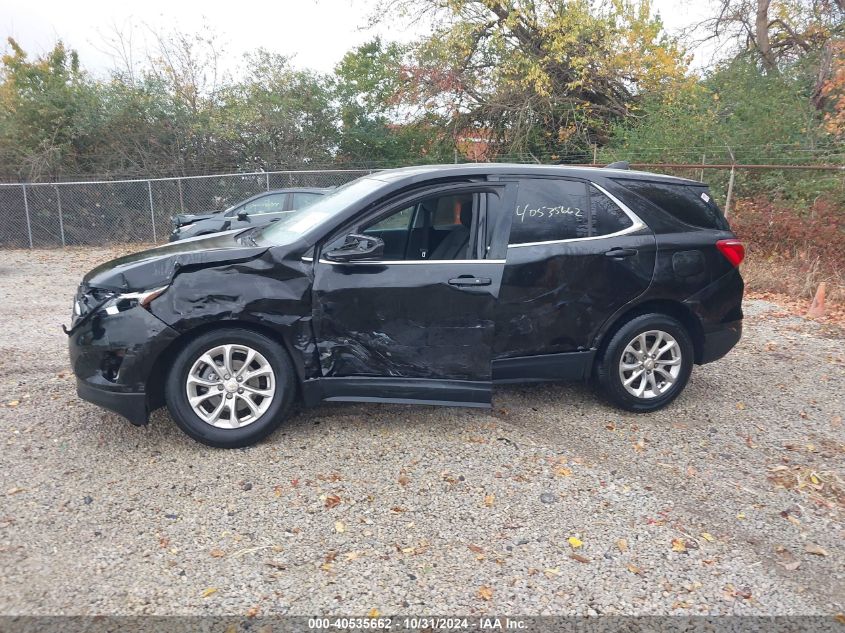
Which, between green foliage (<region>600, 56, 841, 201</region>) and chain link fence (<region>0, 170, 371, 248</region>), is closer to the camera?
green foliage (<region>600, 56, 841, 201</region>)

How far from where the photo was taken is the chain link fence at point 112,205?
1580 centimetres

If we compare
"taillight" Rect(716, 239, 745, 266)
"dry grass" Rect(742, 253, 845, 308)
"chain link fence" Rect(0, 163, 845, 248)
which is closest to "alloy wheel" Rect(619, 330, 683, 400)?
"taillight" Rect(716, 239, 745, 266)

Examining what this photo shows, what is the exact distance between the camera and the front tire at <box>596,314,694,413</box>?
4703mm

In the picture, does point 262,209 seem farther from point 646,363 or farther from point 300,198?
point 646,363

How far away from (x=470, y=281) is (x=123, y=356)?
222 cm

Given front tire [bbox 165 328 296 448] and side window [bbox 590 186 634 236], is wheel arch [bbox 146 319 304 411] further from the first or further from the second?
side window [bbox 590 186 634 236]

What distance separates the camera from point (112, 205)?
16406 mm

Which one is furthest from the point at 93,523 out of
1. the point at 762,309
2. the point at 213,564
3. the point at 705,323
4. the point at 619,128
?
the point at 619,128

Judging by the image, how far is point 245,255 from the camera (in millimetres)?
4070

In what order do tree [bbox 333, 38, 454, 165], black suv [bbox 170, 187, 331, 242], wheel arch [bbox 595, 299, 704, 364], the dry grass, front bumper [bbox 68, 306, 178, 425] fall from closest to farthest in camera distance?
front bumper [bbox 68, 306, 178, 425]
wheel arch [bbox 595, 299, 704, 364]
the dry grass
black suv [bbox 170, 187, 331, 242]
tree [bbox 333, 38, 454, 165]

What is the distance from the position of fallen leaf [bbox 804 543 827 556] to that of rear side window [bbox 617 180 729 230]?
251cm

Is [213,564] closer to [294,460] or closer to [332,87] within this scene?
[294,460]

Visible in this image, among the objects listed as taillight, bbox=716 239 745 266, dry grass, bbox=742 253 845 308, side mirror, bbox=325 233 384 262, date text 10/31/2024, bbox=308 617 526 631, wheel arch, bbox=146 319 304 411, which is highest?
side mirror, bbox=325 233 384 262

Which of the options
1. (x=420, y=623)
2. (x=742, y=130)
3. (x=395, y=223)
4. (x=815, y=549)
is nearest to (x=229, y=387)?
(x=395, y=223)
